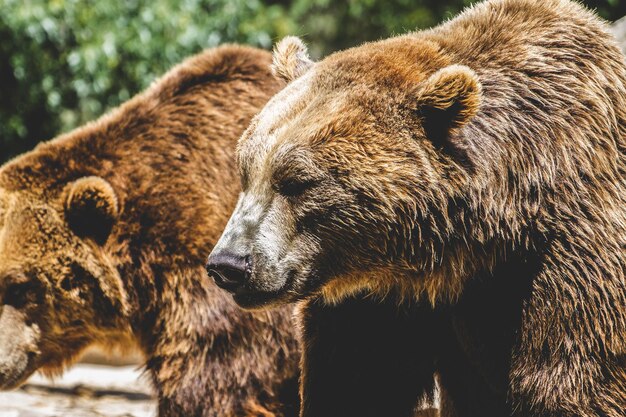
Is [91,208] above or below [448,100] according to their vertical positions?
above

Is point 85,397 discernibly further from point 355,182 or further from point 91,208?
point 355,182

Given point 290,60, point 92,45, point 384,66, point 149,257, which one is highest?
point 92,45

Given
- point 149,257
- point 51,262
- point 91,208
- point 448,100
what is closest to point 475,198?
point 448,100

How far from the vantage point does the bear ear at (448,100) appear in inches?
130

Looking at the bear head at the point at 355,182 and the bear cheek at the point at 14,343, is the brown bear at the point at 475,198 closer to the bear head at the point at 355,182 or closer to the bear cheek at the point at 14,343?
the bear head at the point at 355,182

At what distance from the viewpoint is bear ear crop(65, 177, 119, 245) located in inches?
188

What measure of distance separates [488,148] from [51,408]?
4156mm

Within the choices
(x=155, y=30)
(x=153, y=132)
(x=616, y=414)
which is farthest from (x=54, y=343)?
(x=155, y=30)

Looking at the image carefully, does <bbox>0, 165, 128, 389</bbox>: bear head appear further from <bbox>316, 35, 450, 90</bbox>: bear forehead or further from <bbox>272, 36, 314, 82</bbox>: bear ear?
<bbox>316, 35, 450, 90</bbox>: bear forehead

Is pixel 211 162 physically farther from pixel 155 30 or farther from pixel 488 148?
pixel 155 30

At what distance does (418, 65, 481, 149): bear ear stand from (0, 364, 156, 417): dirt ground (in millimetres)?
3400

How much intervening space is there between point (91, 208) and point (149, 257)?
392mm

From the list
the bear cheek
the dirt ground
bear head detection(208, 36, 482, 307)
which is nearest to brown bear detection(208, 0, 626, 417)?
bear head detection(208, 36, 482, 307)

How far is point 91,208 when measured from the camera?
4801 mm
